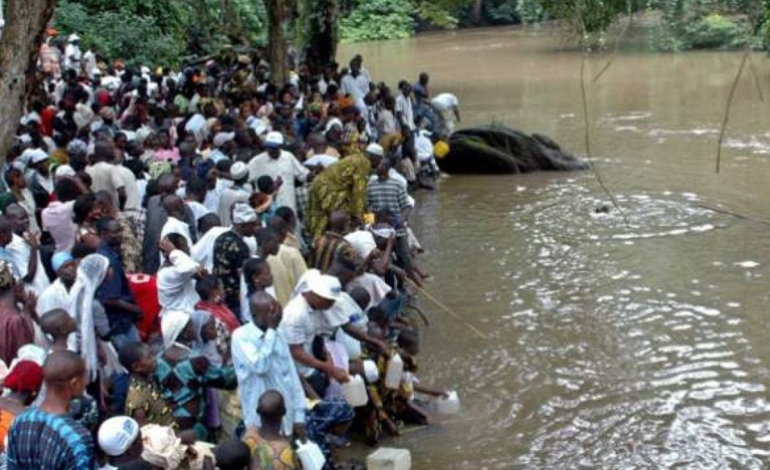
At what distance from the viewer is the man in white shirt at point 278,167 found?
9.82m

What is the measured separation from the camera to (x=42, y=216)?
7961 millimetres

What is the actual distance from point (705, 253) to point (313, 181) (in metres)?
4.39

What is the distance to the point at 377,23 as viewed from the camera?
46.2m

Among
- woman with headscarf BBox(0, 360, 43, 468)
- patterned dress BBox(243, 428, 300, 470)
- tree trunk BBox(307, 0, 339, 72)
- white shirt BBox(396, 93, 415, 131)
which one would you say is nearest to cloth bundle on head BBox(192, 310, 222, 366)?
patterned dress BBox(243, 428, 300, 470)

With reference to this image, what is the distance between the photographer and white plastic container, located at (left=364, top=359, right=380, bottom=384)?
268 inches

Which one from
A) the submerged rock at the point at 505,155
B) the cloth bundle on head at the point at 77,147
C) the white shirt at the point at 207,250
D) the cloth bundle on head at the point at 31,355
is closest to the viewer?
the cloth bundle on head at the point at 31,355

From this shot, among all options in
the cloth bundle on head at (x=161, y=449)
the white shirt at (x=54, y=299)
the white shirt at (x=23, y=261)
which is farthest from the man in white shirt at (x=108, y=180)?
the cloth bundle on head at (x=161, y=449)

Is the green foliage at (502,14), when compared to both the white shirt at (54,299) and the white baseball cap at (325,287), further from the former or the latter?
the white shirt at (54,299)

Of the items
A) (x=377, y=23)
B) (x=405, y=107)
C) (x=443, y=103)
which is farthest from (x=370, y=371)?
(x=377, y=23)

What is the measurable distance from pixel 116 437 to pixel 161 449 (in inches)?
14.3

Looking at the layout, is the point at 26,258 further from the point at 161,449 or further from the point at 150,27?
the point at 150,27

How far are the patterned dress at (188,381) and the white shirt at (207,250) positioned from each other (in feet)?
4.14

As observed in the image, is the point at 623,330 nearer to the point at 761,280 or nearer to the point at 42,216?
the point at 761,280

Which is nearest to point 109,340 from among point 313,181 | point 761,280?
point 313,181
